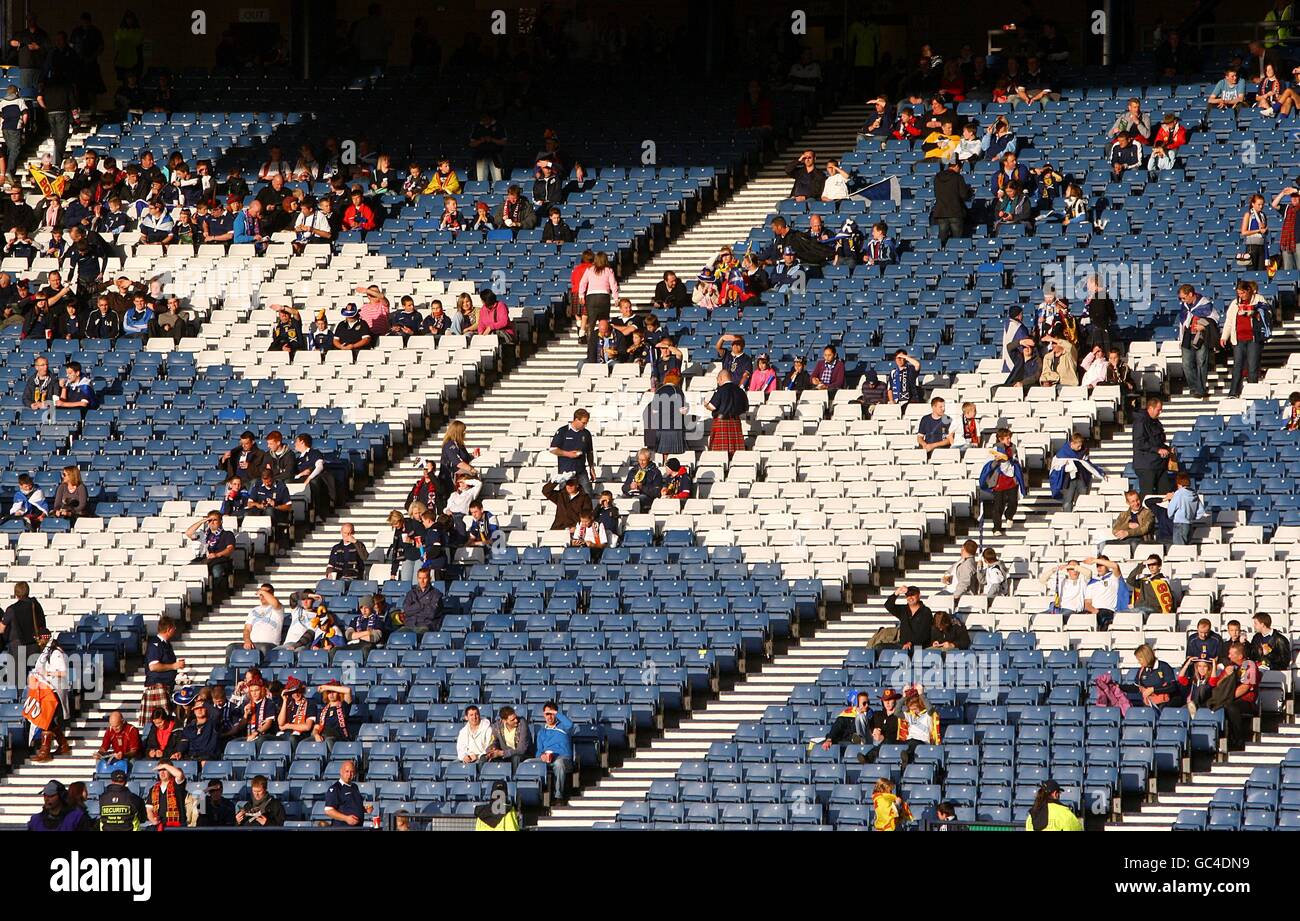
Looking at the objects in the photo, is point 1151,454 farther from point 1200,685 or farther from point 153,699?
point 153,699

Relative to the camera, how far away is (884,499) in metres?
22.3

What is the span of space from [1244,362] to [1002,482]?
3.55m

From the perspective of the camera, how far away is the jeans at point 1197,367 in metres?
23.7

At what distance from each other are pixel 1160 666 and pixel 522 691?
5.19 metres

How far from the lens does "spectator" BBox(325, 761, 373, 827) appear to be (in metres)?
17.5

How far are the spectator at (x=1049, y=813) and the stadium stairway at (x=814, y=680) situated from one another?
3.72ft

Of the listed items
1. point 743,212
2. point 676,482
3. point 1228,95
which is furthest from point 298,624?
point 1228,95

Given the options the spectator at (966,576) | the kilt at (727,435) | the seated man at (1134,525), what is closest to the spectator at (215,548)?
the kilt at (727,435)

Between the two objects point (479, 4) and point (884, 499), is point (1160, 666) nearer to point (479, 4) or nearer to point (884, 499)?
point (884, 499)

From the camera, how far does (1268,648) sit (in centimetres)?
1839

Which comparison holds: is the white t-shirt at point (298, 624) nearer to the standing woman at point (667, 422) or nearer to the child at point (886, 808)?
the standing woman at point (667, 422)

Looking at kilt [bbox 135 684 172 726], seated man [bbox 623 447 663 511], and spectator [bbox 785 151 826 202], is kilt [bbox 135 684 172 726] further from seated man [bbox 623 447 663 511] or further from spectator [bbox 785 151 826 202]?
spectator [bbox 785 151 826 202]
